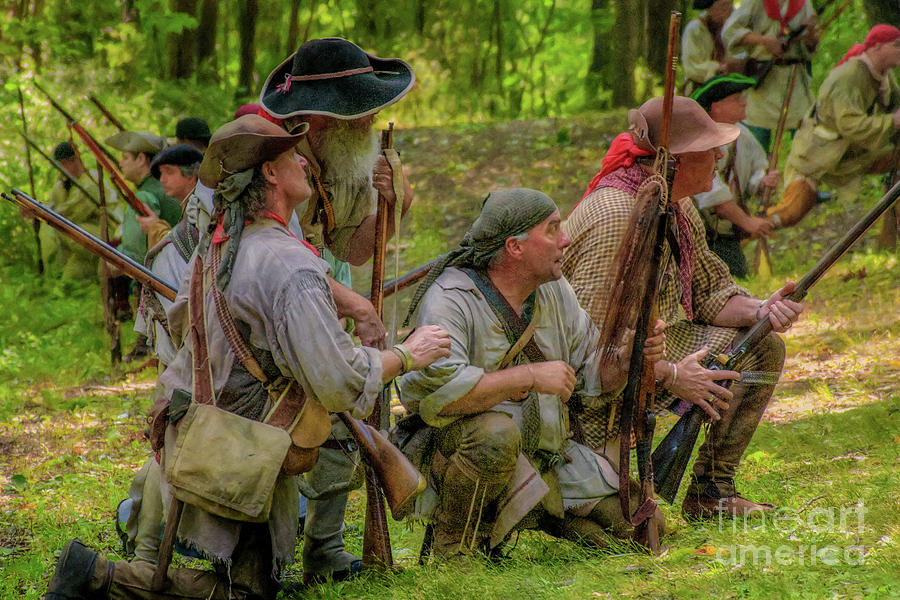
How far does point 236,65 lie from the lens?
17828 mm

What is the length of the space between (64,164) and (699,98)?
280 inches

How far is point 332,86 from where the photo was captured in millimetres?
4809

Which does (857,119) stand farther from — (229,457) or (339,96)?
(229,457)

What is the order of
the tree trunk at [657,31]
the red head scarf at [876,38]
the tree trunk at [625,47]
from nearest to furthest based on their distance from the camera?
1. the red head scarf at [876,38]
2. the tree trunk at [657,31]
3. the tree trunk at [625,47]

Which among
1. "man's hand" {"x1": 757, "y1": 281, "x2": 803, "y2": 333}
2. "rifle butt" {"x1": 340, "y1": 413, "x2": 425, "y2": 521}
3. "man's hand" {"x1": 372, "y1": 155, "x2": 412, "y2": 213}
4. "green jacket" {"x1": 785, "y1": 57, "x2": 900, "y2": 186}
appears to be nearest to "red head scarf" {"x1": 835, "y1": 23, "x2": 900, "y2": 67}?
"green jacket" {"x1": 785, "y1": 57, "x2": 900, "y2": 186}

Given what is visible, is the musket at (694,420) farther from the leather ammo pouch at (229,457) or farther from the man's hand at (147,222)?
the man's hand at (147,222)

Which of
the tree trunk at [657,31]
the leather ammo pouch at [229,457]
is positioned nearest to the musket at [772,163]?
the tree trunk at [657,31]

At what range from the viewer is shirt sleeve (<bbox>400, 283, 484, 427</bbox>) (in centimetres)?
432

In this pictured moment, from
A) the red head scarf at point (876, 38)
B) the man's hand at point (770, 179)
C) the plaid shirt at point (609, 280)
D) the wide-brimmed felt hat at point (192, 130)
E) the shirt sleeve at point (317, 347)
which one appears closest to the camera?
the shirt sleeve at point (317, 347)

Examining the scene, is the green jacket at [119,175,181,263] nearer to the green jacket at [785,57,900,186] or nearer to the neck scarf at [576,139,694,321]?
the neck scarf at [576,139,694,321]

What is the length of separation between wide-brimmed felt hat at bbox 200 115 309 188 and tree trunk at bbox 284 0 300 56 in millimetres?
13252

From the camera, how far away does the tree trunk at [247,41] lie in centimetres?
1653

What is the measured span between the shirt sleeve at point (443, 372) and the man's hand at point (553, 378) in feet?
0.73

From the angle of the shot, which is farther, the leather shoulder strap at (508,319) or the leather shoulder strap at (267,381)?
the leather shoulder strap at (508,319)
